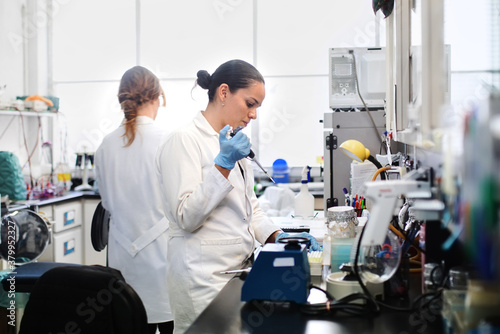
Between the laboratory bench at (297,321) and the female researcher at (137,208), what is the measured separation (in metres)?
1.16

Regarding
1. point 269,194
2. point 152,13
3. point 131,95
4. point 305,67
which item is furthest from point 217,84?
point 152,13

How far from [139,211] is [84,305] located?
118 centimetres

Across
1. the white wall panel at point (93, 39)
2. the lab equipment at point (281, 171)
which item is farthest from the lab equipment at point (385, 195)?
the white wall panel at point (93, 39)

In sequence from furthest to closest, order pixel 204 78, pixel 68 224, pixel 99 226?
pixel 68 224, pixel 99 226, pixel 204 78

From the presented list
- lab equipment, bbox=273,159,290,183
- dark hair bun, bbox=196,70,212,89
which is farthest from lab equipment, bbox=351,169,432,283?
lab equipment, bbox=273,159,290,183

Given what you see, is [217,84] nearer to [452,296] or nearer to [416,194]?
[416,194]

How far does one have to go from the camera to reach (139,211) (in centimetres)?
246

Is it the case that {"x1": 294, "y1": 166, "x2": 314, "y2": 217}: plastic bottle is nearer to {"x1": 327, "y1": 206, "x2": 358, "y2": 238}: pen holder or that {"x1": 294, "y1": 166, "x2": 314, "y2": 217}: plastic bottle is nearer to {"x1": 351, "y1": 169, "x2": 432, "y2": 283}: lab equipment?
{"x1": 327, "y1": 206, "x2": 358, "y2": 238}: pen holder

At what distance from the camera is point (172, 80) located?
473cm

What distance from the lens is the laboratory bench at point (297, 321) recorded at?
1148 mm

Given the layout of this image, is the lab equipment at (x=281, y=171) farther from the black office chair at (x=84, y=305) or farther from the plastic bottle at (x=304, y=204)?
the black office chair at (x=84, y=305)

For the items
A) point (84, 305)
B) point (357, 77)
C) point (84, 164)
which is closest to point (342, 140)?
point (357, 77)

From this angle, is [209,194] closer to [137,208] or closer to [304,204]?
[137,208]

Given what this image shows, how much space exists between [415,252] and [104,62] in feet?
12.7
